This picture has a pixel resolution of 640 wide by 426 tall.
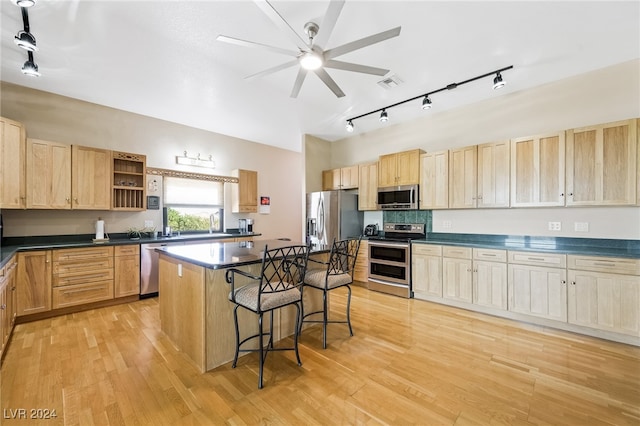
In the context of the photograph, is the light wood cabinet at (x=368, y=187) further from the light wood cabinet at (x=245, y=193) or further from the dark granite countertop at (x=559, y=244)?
the light wood cabinet at (x=245, y=193)

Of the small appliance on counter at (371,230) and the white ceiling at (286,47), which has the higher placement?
the white ceiling at (286,47)

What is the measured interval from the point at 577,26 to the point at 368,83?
2.08 meters

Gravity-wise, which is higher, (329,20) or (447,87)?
(447,87)

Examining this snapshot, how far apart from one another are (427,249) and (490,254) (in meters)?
0.83

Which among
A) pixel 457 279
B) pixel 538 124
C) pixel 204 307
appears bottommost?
pixel 457 279

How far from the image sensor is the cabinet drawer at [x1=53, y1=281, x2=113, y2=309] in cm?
337

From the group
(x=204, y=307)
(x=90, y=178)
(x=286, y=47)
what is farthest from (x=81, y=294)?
(x=286, y=47)

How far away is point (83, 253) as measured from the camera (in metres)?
3.54

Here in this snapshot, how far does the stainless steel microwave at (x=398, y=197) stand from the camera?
4449 millimetres

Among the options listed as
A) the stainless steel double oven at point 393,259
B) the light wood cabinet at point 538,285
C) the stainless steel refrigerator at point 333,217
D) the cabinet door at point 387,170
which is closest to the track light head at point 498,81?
the cabinet door at point 387,170

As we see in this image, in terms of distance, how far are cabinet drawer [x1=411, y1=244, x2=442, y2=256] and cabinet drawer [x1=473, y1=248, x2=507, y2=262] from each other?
49cm

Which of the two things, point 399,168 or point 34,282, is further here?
point 399,168

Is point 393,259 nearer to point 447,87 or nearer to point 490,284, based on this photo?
point 490,284

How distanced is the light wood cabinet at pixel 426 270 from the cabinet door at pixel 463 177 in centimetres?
82
